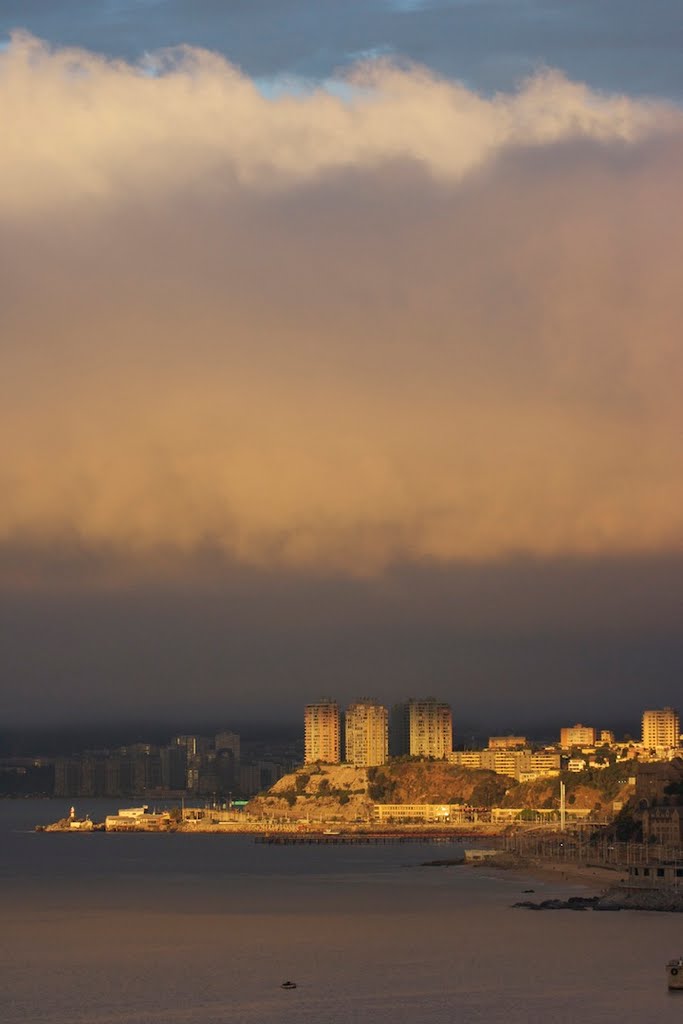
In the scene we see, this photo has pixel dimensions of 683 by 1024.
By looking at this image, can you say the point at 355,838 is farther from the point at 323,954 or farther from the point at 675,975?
the point at 675,975

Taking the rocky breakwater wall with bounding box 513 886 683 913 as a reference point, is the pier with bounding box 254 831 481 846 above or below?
above

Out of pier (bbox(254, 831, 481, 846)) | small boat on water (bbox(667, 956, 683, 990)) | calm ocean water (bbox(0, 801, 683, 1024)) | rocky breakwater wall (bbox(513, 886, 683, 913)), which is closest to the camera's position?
calm ocean water (bbox(0, 801, 683, 1024))

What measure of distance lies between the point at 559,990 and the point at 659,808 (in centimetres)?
5841

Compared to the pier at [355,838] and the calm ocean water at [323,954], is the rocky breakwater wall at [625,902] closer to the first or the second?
the calm ocean water at [323,954]

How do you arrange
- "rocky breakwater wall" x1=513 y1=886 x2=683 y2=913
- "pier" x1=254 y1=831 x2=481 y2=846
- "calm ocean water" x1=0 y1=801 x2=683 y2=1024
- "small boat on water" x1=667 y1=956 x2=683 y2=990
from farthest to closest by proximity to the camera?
"pier" x1=254 y1=831 x2=481 y2=846, "rocky breakwater wall" x1=513 y1=886 x2=683 y2=913, "small boat on water" x1=667 y1=956 x2=683 y2=990, "calm ocean water" x1=0 y1=801 x2=683 y2=1024

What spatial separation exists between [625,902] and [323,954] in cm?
1788

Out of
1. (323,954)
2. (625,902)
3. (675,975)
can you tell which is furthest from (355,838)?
(675,975)

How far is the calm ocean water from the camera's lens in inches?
2084

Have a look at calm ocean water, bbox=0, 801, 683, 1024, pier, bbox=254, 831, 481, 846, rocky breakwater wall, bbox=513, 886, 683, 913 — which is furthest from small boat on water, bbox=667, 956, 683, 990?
pier, bbox=254, 831, 481, 846

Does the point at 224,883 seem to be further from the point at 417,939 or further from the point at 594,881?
the point at 417,939

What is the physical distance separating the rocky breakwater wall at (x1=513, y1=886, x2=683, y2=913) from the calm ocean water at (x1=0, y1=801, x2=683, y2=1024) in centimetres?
150

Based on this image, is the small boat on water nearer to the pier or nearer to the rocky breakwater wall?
the rocky breakwater wall

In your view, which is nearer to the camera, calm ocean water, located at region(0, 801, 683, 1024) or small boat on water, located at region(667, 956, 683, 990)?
calm ocean water, located at region(0, 801, 683, 1024)

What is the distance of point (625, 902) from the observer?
7931 cm
